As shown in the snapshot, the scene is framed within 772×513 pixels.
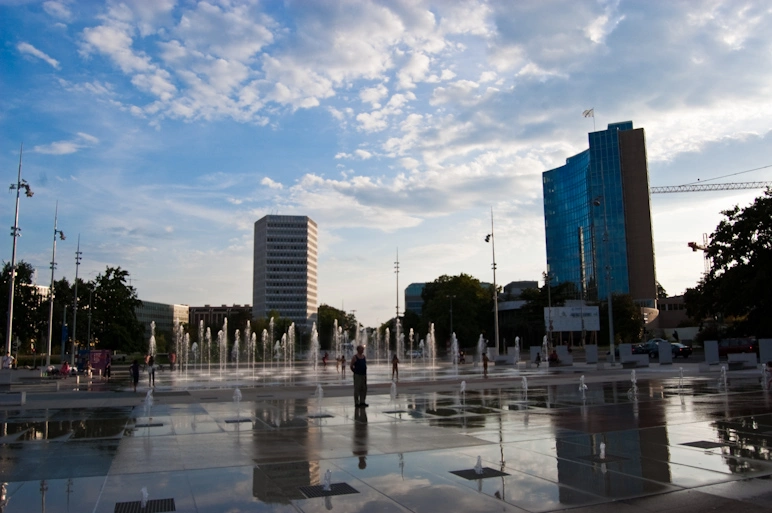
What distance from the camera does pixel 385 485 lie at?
26.7 feet

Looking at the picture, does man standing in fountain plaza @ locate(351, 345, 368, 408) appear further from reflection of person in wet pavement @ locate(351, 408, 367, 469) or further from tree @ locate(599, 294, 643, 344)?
tree @ locate(599, 294, 643, 344)

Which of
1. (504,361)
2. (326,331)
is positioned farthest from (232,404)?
(326,331)

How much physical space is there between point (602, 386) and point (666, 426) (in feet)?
Result: 37.8

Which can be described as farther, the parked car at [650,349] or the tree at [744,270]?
the parked car at [650,349]

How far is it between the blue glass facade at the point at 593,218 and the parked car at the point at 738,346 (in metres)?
66.2

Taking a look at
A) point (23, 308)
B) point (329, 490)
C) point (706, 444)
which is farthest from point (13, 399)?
point (23, 308)

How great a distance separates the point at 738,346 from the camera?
51469mm

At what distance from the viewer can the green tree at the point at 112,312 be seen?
2940 inches

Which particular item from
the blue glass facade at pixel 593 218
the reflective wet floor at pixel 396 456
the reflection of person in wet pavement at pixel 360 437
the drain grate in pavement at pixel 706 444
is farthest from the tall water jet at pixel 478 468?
the blue glass facade at pixel 593 218

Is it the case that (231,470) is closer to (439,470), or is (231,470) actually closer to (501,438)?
(439,470)

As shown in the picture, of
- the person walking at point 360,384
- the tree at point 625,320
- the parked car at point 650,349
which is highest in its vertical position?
the tree at point 625,320

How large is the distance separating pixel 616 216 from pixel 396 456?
124997 mm

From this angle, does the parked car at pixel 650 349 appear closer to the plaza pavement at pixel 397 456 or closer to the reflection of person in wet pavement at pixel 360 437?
the plaza pavement at pixel 397 456

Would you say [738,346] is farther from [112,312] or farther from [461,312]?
[112,312]
